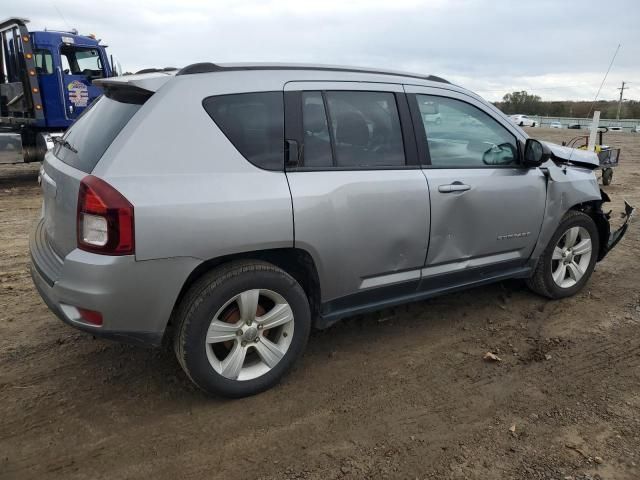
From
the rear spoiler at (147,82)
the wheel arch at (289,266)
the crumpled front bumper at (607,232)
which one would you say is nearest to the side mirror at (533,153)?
the crumpled front bumper at (607,232)

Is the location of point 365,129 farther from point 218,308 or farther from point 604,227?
point 604,227

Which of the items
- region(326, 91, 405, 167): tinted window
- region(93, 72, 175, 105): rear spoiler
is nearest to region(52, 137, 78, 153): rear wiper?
region(93, 72, 175, 105): rear spoiler

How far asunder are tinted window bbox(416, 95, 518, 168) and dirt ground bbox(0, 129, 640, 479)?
4.25ft

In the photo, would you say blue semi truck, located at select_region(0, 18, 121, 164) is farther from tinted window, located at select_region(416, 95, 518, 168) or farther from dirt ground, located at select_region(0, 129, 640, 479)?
tinted window, located at select_region(416, 95, 518, 168)

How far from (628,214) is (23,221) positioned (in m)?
7.42

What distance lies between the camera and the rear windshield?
269 cm

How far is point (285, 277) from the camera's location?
9.60 ft

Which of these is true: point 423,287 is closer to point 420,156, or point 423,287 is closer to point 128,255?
point 420,156

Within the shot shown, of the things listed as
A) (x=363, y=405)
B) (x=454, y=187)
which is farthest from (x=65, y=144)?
(x=454, y=187)

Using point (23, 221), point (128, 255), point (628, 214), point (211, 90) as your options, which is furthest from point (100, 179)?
point (23, 221)

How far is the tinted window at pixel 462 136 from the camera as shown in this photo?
139 inches

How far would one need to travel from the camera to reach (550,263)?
433cm

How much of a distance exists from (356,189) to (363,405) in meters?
1.27

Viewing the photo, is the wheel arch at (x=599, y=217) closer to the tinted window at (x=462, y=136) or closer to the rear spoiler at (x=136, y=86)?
the tinted window at (x=462, y=136)
